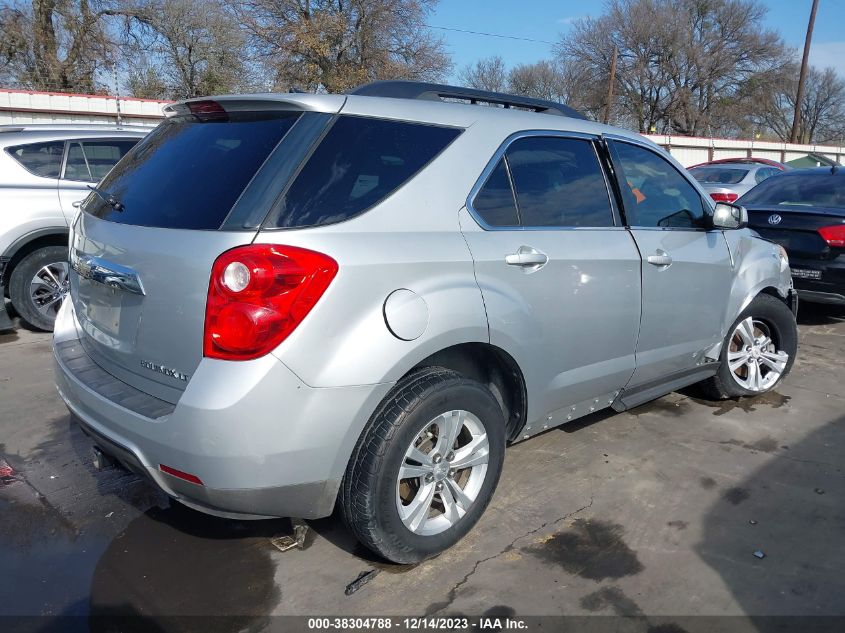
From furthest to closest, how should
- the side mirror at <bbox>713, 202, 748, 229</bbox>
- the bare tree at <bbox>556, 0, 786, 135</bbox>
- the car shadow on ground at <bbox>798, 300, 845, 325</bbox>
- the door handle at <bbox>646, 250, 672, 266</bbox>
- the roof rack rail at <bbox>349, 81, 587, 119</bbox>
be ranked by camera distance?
the bare tree at <bbox>556, 0, 786, 135</bbox>
the car shadow on ground at <bbox>798, 300, 845, 325</bbox>
the side mirror at <bbox>713, 202, 748, 229</bbox>
the door handle at <bbox>646, 250, 672, 266</bbox>
the roof rack rail at <bbox>349, 81, 587, 119</bbox>

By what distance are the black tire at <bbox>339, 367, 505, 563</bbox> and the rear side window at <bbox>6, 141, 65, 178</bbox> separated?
517 centimetres

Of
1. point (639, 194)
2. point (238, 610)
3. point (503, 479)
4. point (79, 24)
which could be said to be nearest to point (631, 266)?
point (639, 194)

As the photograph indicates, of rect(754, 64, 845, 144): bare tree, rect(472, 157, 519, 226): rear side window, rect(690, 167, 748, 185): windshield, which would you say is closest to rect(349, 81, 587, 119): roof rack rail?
rect(472, 157, 519, 226): rear side window

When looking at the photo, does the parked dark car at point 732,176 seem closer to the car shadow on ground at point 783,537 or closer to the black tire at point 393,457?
the car shadow on ground at point 783,537

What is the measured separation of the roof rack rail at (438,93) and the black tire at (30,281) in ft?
14.5

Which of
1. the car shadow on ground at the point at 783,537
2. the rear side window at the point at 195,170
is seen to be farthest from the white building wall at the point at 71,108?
the car shadow on ground at the point at 783,537

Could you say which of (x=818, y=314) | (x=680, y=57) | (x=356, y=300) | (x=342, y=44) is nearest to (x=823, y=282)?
(x=818, y=314)

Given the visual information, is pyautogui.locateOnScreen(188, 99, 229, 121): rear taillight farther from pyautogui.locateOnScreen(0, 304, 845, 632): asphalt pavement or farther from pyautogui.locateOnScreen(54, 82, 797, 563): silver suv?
pyautogui.locateOnScreen(0, 304, 845, 632): asphalt pavement

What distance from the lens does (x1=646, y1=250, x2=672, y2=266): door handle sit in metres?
3.61

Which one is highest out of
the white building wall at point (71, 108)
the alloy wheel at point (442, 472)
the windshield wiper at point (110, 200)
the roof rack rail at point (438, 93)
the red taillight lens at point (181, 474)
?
the white building wall at point (71, 108)

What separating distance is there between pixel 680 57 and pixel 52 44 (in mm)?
36975

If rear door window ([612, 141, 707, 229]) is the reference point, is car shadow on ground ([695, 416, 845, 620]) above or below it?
below

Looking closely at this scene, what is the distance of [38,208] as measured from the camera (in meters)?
6.05

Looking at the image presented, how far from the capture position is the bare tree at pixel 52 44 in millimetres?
28125
